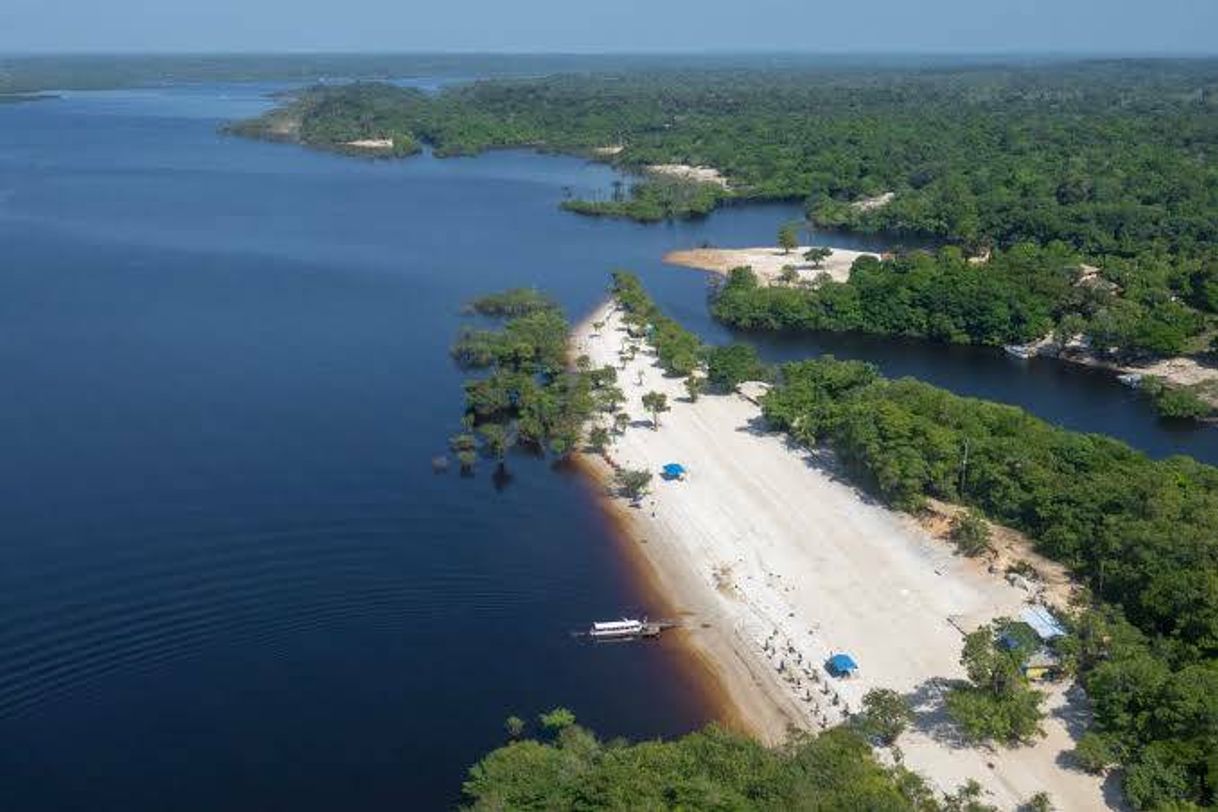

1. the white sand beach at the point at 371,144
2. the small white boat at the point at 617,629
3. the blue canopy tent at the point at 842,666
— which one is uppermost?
the white sand beach at the point at 371,144

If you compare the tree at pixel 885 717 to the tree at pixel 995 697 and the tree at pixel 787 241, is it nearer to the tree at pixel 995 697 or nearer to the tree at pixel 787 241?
the tree at pixel 995 697

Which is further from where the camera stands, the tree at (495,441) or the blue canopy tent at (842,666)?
the tree at (495,441)

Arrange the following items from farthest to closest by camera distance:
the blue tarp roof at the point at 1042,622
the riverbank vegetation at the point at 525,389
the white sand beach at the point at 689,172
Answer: the white sand beach at the point at 689,172, the riverbank vegetation at the point at 525,389, the blue tarp roof at the point at 1042,622

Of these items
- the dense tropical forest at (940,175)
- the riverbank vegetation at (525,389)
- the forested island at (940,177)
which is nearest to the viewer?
the riverbank vegetation at (525,389)

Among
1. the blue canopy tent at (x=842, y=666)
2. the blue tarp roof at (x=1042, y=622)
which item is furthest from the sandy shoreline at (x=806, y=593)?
the blue tarp roof at (x=1042, y=622)

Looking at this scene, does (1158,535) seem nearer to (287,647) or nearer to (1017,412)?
(1017,412)

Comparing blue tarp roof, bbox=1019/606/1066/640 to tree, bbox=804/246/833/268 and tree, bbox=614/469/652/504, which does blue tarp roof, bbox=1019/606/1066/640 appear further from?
tree, bbox=804/246/833/268

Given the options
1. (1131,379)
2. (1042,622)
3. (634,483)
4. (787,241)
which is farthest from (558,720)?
(787,241)

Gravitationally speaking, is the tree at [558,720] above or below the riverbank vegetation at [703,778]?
below
